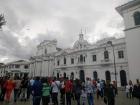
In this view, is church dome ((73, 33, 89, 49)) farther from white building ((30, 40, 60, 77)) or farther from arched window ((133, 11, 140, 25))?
arched window ((133, 11, 140, 25))

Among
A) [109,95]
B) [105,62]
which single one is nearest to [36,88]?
[109,95]

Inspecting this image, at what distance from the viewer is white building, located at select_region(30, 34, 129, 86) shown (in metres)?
33.6

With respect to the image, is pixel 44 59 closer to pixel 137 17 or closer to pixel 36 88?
pixel 137 17

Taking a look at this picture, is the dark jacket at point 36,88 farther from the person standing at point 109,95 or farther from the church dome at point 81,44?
the church dome at point 81,44

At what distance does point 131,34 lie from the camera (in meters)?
24.1

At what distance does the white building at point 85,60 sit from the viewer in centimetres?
3356

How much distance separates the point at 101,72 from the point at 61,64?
13749 millimetres

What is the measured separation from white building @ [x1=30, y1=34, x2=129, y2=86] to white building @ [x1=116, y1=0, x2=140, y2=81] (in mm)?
9041

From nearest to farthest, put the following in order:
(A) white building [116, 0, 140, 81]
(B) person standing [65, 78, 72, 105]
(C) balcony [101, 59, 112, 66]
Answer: (B) person standing [65, 78, 72, 105]
(A) white building [116, 0, 140, 81]
(C) balcony [101, 59, 112, 66]

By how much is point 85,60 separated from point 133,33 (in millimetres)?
18151

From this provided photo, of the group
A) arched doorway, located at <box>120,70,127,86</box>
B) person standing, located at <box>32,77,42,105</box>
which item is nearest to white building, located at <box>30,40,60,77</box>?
arched doorway, located at <box>120,70,127,86</box>

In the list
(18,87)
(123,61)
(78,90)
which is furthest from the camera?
(123,61)

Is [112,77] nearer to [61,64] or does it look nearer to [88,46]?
[88,46]

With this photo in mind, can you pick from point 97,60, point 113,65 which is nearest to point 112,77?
point 113,65
